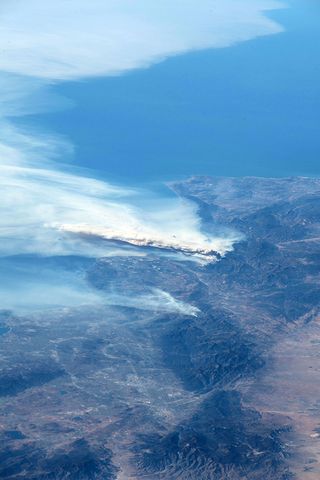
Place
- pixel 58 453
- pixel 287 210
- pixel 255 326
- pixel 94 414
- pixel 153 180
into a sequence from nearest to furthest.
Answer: pixel 58 453
pixel 94 414
pixel 255 326
pixel 287 210
pixel 153 180

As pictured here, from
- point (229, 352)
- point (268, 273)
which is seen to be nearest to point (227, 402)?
point (229, 352)

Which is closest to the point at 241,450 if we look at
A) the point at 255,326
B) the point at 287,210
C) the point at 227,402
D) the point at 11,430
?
the point at 227,402

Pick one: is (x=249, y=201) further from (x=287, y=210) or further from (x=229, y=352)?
(x=229, y=352)

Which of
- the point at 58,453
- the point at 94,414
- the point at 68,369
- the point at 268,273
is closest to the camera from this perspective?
the point at 58,453

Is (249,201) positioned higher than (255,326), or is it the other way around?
(249,201)

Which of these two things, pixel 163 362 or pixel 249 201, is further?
pixel 249 201

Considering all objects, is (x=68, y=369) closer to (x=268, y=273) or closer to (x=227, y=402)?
(x=227, y=402)
